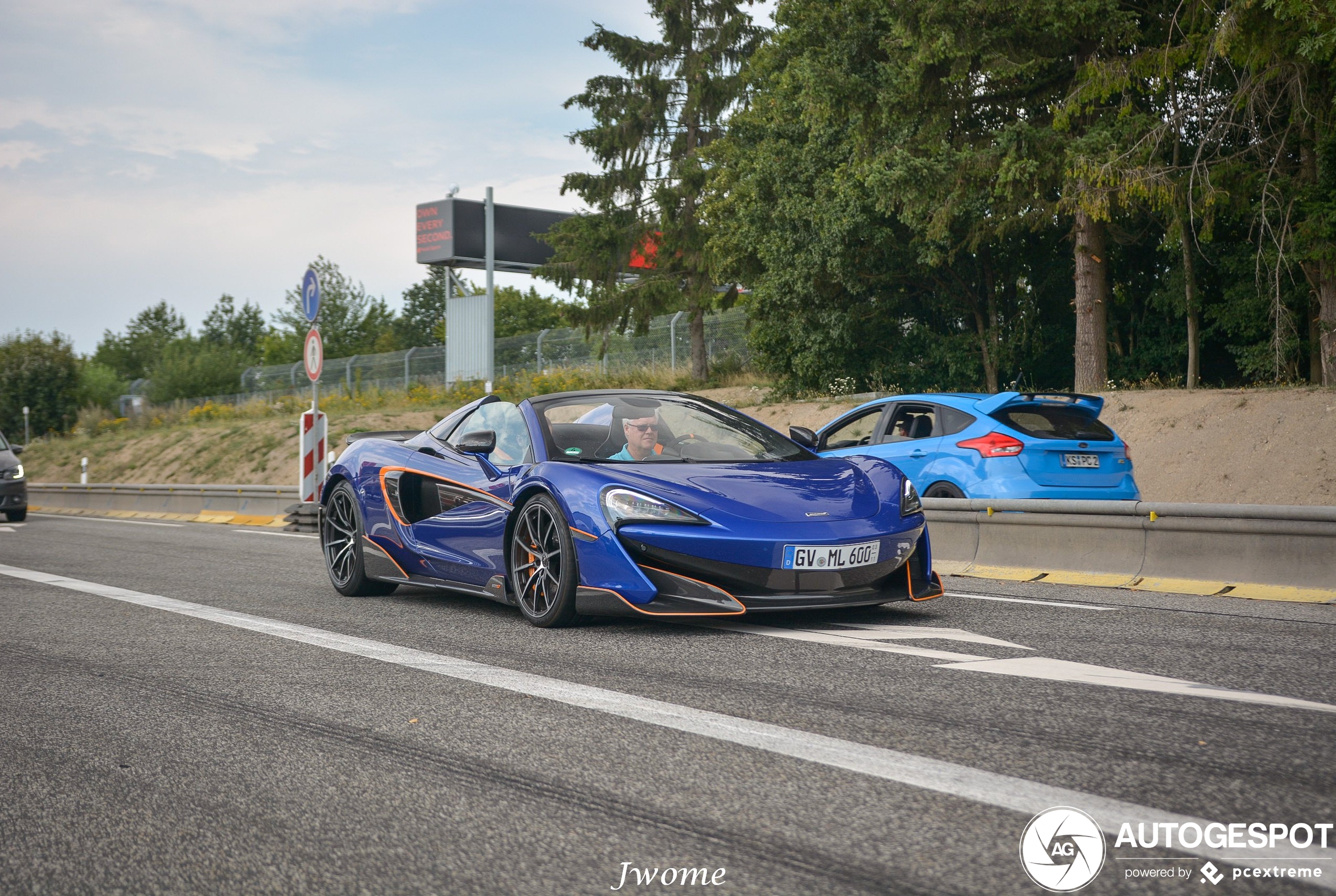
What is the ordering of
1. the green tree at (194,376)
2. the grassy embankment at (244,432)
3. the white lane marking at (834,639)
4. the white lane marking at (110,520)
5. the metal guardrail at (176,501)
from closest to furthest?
1. the white lane marking at (834,639)
2. the white lane marking at (110,520)
3. the metal guardrail at (176,501)
4. the grassy embankment at (244,432)
5. the green tree at (194,376)

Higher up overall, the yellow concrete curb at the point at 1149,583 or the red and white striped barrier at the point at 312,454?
the red and white striped barrier at the point at 312,454

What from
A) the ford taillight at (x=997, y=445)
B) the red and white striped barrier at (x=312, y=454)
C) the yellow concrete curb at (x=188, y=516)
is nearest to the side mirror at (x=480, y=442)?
the ford taillight at (x=997, y=445)

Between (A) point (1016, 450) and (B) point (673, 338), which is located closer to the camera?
(A) point (1016, 450)

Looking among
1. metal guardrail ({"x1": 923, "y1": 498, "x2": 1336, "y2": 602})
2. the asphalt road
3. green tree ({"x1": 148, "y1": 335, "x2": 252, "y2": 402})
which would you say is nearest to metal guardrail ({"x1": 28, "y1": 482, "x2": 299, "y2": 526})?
metal guardrail ({"x1": 923, "y1": 498, "x2": 1336, "y2": 602})

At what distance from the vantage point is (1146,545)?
28.2ft

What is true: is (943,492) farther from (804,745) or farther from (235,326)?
(235,326)

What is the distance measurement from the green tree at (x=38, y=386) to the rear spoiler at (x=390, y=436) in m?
47.5

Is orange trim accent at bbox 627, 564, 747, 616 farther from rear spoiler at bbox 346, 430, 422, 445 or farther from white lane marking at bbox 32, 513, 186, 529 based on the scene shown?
white lane marking at bbox 32, 513, 186, 529

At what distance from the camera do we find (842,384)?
2780cm

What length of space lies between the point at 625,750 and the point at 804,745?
56 centimetres

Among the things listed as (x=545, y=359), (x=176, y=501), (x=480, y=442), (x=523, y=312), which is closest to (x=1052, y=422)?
(x=480, y=442)

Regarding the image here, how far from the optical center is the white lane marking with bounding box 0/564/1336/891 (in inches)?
119

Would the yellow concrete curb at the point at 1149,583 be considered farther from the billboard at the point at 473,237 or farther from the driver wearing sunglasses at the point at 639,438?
the billboard at the point at 473,237

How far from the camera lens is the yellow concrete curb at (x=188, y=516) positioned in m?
19.6
